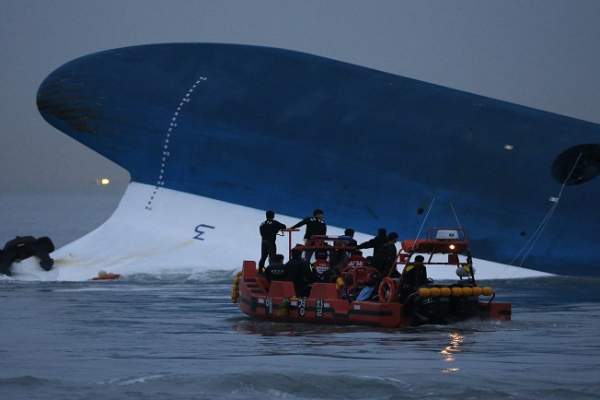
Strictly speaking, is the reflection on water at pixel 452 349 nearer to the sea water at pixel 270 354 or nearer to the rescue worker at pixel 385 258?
the sea water at pixel 270 354

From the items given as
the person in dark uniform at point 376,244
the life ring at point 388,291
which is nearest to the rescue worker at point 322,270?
the person in dark uniform at point 376,244

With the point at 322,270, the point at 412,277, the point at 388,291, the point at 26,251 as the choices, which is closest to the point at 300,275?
the point at 322,270

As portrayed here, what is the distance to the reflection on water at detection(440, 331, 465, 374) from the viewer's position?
1545 cm

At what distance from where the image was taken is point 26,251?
30766 millimetres

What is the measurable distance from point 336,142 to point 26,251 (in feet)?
24.7

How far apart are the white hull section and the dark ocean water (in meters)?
5.12

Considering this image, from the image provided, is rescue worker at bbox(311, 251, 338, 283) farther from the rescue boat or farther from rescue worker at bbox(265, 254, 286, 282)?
rescue worker at bbox(265, 254, 286, 282)

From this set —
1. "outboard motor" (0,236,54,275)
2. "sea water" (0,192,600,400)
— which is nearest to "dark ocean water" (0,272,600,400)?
"sea water" (0,192,600,400)

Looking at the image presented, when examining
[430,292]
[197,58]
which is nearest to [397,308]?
[430,292]

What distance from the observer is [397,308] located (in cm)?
1989

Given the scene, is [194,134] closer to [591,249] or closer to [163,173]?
[163,173]

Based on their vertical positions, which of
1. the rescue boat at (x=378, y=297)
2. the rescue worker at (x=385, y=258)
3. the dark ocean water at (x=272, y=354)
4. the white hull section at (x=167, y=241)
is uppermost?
the white hull section at (x=167, y=241)

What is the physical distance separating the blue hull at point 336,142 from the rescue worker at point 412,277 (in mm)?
9916

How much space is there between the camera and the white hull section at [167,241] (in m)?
30.8
